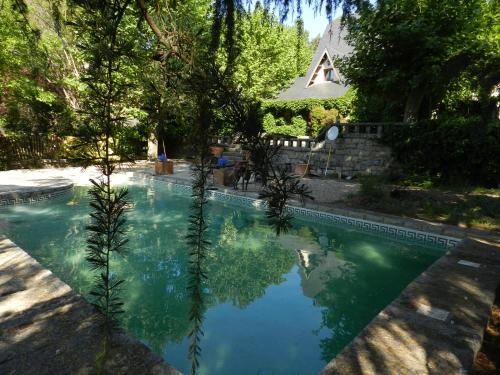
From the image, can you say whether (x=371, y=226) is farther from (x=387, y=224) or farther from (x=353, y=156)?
(x=353, y=156)

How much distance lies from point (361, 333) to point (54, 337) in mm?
2663

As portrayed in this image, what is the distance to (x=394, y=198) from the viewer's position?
9.34 meters

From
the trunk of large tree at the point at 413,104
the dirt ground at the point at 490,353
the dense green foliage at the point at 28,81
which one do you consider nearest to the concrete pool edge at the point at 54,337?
the dirt ground at the point at 490,353

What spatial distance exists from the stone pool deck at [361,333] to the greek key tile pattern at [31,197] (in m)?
5.52

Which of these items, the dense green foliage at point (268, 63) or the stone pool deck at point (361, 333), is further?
the dense green foliage at point (268, 63)

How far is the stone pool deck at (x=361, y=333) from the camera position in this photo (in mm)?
2473

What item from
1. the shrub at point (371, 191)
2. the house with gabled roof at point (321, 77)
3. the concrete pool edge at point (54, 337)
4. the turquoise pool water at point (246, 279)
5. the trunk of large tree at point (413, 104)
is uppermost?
the house with gabled roof at point (321, 77)

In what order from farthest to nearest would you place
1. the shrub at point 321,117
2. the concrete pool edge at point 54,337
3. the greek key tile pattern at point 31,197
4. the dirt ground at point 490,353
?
the shrub at point 321,117 < the greek key tile pattern at point 31,197 < the dirt ground at point 490,353 < the concrete pool edge at point 54,337

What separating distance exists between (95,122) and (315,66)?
89.3 ft

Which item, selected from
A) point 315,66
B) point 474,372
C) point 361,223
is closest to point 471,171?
point 361,223

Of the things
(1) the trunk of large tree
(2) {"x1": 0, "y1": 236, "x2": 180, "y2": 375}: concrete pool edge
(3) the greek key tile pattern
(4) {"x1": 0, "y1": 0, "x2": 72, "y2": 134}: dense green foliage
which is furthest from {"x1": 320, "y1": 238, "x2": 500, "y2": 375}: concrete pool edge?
(4) {"x1": 0, "y1": 0, "x2": 72, "y2": 134}: dense green foliage

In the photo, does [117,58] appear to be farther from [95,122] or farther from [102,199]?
[102,199]

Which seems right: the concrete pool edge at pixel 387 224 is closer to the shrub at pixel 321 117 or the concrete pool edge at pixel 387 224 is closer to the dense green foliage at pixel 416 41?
the dense green foliage at pixel 416 41

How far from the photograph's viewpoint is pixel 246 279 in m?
5.68
